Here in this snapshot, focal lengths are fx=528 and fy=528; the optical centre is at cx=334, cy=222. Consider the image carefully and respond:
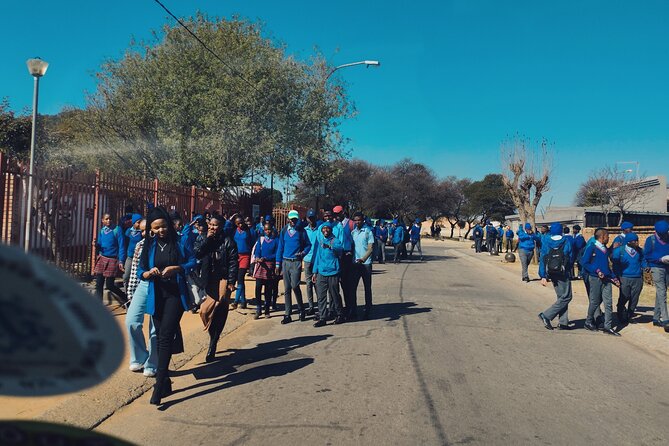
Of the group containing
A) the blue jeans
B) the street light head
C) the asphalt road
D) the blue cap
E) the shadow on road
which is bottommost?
the shadow on road

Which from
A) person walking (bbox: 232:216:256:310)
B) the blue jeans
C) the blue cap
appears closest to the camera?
the blue jeans

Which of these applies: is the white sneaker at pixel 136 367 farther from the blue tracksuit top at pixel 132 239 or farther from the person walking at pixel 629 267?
the person walking at pixel 629 267

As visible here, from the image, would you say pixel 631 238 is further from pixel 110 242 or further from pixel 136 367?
pixel 110 242

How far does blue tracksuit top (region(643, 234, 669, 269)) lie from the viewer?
836cm

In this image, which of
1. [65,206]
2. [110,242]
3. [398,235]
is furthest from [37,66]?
[398,235]

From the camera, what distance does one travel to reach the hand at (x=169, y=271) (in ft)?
15.5

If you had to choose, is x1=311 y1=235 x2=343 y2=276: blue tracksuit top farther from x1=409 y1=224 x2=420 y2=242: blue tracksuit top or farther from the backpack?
x1=409 y1=224 x2=420 y2=242: blue tracksuit top

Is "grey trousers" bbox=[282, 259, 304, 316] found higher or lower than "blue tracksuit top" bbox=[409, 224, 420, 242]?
lower

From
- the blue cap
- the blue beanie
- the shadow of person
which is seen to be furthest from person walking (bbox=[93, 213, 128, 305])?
the blue beanie

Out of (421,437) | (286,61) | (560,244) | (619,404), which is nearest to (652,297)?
(560,244)

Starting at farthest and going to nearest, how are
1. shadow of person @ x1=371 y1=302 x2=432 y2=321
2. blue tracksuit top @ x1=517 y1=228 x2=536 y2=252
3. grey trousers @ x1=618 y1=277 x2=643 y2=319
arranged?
blue tracksuit top @ x1=517 y1=228 x2=536 y2=252, shadow of person @ x1=371 y1=302 x2=432 y2=321, grey trousers @ x1=618 y1=277 x2=643 y2=319

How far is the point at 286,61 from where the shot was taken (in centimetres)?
1817

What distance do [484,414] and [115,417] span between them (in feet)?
10.1

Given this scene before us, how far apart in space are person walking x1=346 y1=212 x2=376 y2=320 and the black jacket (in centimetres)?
287
